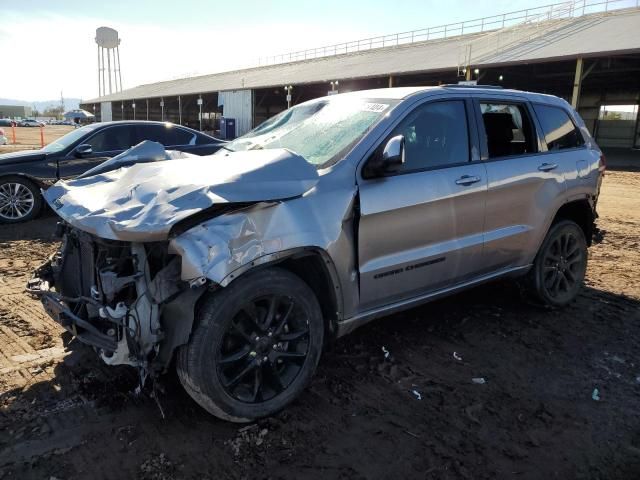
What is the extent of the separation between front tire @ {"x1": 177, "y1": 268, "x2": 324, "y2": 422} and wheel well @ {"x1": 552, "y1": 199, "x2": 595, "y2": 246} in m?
3.03

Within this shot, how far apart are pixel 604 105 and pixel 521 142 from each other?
3601cm

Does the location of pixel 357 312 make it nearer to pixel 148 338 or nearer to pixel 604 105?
pixel 148 338

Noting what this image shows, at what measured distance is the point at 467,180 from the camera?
3.81 metres

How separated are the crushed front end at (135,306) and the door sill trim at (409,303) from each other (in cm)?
106

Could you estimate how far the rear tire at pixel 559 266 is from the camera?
4711 mm

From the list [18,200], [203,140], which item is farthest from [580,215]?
[18,200]

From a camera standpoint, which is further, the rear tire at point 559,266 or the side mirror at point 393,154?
the rear tire at point 559,266

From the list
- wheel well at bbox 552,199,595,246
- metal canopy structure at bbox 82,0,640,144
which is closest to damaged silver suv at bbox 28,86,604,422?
wheel well at bbox 552,199,595,246

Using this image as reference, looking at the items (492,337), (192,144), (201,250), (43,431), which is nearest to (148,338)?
(201,250)

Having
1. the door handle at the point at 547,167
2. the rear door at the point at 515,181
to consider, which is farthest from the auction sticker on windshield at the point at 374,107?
the door handle at the point at 547,167

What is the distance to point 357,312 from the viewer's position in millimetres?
3316

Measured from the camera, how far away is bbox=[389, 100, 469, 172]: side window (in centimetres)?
362

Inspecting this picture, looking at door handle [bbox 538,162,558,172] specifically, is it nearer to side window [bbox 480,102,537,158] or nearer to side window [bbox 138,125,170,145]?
side window [bbox 480,102,537,158]

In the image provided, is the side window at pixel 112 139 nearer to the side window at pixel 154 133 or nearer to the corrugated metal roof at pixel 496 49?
the side window at pixel 154 133
